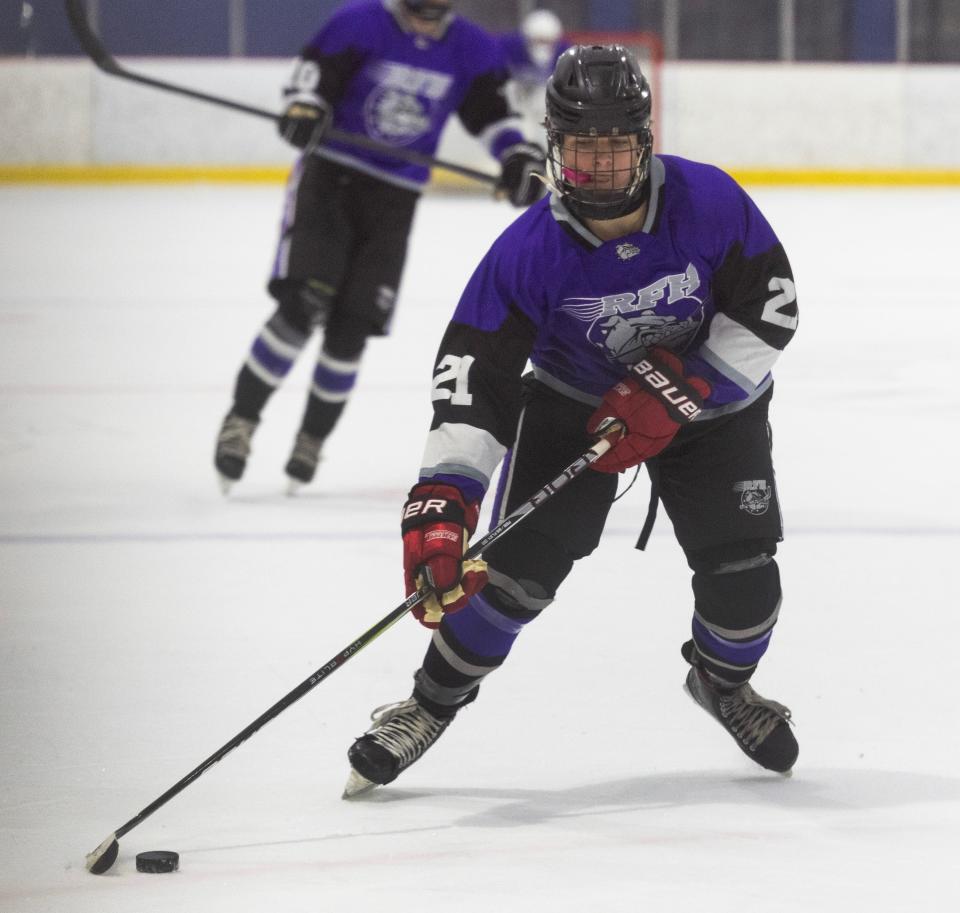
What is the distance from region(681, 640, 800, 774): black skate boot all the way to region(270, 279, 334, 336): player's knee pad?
6.47 ft

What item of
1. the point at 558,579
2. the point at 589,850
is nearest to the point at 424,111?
the point at 558,579

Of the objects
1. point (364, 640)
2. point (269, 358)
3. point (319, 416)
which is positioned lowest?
point (319, 416)

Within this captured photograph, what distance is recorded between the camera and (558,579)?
237 cm

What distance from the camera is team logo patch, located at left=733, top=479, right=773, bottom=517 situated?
2.37 metres

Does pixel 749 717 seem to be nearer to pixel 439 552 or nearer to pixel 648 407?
pixel 648 407

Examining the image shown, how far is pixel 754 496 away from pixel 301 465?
2090 millimetres

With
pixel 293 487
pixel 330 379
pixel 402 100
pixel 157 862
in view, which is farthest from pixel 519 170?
pixel 157 862

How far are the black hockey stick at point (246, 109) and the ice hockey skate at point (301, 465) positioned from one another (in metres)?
0.70

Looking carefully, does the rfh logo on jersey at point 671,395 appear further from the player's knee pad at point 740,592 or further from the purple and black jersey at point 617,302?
the player's knee pad at point 740,592

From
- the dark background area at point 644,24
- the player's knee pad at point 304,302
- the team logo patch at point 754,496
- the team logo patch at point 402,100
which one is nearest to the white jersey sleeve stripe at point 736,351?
the team logo patch at point 754,496

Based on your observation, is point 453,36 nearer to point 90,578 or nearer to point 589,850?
point 90,578

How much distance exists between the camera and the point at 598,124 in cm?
221

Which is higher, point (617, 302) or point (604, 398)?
point (617, 302)

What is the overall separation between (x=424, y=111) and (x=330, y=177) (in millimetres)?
281
